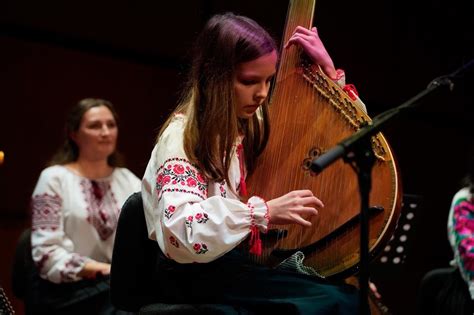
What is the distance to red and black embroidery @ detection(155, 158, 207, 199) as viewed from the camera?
6.17ft

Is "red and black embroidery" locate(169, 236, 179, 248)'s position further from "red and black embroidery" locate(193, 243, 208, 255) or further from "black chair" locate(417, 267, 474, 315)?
"black chair" locate(417, 267, 474, 315)

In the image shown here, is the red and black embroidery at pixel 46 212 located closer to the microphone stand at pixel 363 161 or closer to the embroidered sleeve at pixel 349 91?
the embroidered sleeve at pixel 349 91

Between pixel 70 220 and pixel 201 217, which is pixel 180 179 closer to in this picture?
Answer: pixel 201 217

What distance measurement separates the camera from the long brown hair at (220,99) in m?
1.97

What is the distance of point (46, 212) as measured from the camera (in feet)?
11.5

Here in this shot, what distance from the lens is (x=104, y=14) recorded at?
14.1 ft

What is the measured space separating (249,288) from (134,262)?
37cm

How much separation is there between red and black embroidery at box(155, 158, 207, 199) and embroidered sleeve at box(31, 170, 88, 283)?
1.62 m

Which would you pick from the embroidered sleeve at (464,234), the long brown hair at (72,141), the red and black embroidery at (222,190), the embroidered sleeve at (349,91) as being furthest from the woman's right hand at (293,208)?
the long brown hair at (72,141)

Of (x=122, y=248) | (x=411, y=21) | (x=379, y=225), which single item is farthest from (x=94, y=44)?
(x=379, y=225)

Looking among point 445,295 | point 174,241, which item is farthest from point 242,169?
point 445,295

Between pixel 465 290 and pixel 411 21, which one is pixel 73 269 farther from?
pixel 411 21

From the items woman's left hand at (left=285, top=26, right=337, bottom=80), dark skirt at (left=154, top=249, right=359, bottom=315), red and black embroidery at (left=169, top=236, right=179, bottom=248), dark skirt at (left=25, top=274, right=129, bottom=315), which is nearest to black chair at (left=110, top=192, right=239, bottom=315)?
dark skirt at (left=154, top=249, right=359, bottom=315)

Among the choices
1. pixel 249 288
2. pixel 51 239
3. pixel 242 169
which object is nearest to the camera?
pixel 249 288
